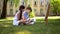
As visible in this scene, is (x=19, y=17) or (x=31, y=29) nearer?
(x=31, y=29)

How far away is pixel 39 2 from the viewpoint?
52.1 m

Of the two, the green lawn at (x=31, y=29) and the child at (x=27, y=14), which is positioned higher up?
the child at (x=27, y=14)

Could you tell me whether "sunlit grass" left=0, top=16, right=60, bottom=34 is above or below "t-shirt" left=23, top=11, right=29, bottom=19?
below

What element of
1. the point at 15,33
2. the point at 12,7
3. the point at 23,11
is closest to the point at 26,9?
the point at 23,11

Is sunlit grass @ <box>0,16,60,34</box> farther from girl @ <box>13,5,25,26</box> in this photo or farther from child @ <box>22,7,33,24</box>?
child @ <box>22,7,33,24</box>

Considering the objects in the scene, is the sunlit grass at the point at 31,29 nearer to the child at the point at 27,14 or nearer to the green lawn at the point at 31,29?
the green lawn at the point at 31,29

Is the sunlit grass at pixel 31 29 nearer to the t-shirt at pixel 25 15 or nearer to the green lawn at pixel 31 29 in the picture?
the green lawn at pixel 31 29

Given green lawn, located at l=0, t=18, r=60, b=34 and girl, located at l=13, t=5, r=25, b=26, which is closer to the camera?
green lawn, located at l=0, t=18, r=60, b=34

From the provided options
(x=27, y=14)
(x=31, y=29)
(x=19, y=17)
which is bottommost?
(x=31, y=29)

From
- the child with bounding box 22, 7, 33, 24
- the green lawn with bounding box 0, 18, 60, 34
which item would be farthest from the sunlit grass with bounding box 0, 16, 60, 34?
the child with bounding box 22, 7, 33, 24

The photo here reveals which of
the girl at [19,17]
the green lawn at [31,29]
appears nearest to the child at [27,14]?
the girl at [19,17]

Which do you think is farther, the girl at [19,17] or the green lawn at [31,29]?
the girl at [19,17]

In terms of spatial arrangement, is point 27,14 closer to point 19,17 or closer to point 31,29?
point 19,17

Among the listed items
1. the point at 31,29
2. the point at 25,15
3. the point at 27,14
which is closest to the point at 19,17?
the point at 25,15
